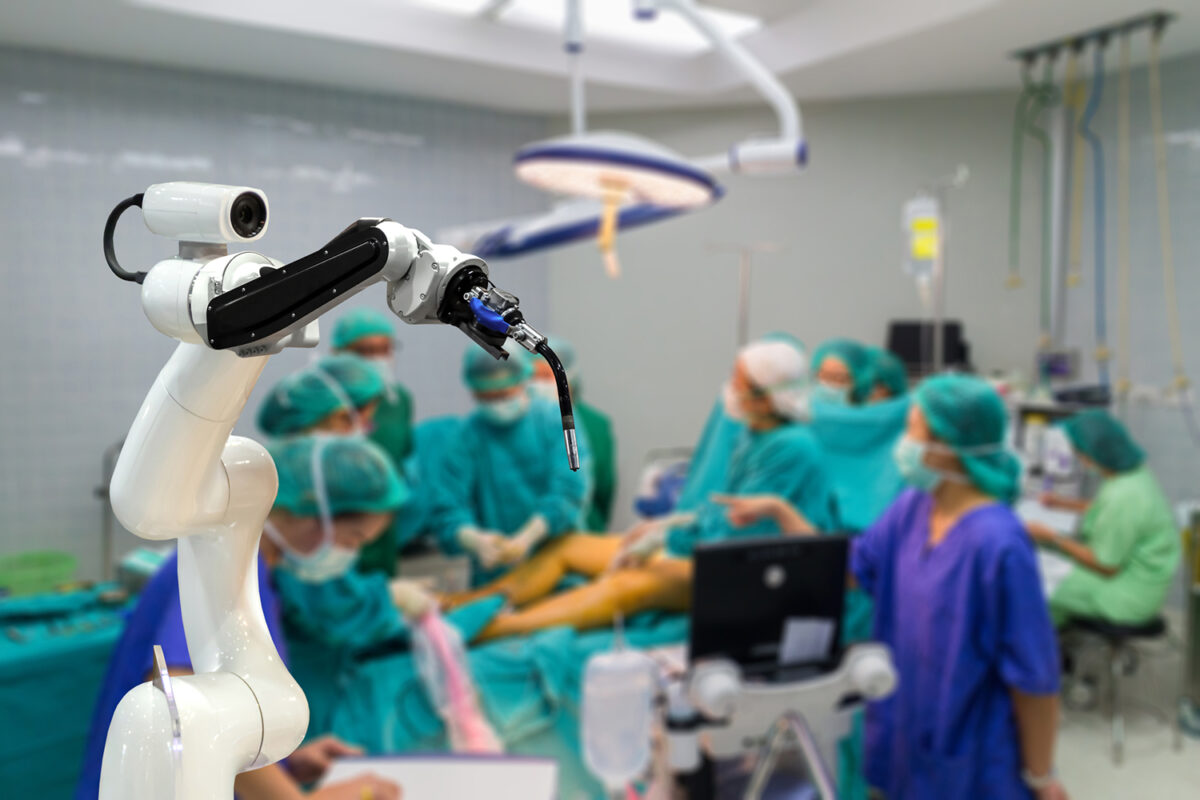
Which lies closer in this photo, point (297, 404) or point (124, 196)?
point (124, 196)

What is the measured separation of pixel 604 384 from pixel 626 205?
7.52 ft

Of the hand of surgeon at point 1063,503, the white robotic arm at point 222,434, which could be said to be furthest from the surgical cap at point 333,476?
the hand of surgeon at point 1063,503

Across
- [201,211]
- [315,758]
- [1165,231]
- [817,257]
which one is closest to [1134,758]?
[1165,231]

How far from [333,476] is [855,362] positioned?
3049 mm

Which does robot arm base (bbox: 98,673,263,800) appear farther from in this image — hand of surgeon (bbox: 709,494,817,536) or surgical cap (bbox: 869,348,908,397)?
surgical cap (bbox: 869,348,908,397)

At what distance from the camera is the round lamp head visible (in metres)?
2.13

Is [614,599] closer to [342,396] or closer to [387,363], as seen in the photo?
[342,396]

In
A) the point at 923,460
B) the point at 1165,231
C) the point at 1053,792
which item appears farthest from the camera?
the point at 1165,231

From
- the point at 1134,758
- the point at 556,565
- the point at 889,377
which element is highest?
the point at 889,377

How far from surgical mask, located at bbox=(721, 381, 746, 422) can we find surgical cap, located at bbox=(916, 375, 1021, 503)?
31.3 inches

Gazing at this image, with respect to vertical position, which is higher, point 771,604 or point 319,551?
point 319,551

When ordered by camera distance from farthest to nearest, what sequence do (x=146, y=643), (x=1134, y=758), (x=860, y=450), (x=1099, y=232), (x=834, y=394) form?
(x=1099, y=232), (x=834, y=394), (x=860, y=450), (x=1134, y=758), (x=146, y=643)

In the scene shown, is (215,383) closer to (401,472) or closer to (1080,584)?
(401,472)

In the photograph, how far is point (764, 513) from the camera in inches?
102
